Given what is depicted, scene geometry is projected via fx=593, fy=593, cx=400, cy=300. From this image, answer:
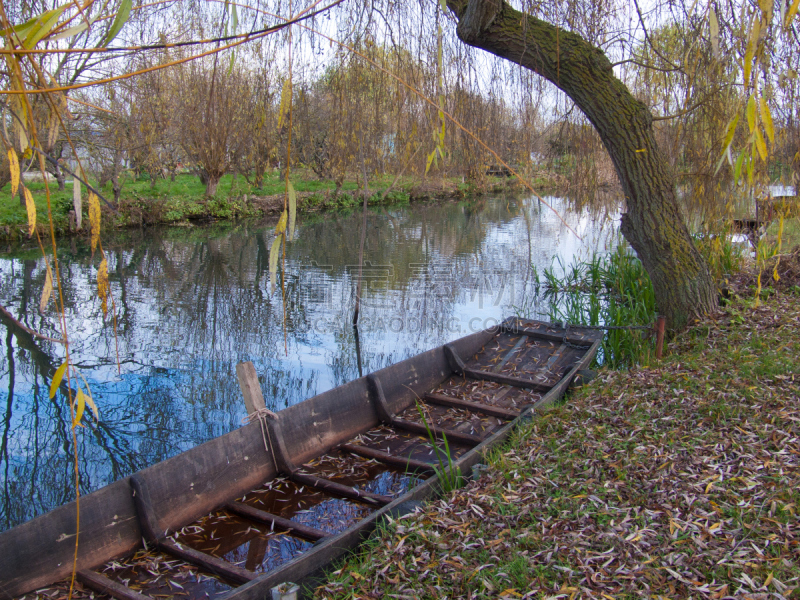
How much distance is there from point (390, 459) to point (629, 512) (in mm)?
1508

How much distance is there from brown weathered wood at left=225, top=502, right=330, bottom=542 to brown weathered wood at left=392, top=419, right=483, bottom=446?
120cm

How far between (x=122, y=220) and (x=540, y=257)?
945cm

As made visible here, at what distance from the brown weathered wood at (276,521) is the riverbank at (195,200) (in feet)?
22.6

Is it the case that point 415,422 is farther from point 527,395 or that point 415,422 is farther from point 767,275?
point 767,275

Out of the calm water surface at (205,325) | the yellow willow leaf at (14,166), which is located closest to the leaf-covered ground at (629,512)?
the calm water surface at (205,325)

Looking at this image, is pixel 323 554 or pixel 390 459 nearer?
pixel 323 554

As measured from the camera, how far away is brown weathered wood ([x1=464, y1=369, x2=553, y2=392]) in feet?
14.8

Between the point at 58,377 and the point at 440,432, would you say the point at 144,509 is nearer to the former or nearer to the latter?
the point at 58,377

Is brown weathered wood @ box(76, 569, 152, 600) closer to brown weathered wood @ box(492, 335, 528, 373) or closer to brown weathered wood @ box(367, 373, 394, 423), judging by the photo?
brown weathered wood @ box(367, 373, 394, 423)

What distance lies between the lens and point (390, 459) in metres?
3.48

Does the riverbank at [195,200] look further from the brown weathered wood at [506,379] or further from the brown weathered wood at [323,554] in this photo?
the brown weathered wood at [323,554]

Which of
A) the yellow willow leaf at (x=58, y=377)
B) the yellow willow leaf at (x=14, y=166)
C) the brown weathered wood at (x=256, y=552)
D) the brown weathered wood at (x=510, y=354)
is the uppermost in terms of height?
the yellow willow leaf at (x=14, y=166)

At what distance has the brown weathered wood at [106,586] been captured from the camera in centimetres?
218

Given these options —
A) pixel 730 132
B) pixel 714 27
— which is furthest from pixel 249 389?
pixel 714 27
